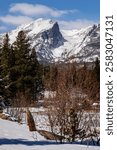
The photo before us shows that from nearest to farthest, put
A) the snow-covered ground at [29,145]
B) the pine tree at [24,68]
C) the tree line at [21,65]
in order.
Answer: the snow-covered ground at [29,145]
the tree line at [21,65]
the pine tree at [24,68]

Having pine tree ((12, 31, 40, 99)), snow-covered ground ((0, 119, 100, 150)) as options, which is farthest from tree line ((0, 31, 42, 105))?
snow-covered ground ((0, 119, 100, 150))

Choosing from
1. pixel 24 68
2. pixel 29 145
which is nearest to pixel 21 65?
pixel 24 68

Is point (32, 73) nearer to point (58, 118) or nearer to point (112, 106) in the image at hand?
point (58, 118)

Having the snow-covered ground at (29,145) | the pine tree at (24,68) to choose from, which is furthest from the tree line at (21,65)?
the snow-covered ground at (29,145)

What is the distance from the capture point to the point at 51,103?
17531mm

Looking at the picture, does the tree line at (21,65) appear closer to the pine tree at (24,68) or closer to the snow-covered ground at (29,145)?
the pine tree at (24,68)

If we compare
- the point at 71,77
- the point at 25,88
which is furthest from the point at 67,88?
the point at 25,88

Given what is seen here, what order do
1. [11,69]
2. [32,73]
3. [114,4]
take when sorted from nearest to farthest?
[114,4] → [11,69] → [32,73]

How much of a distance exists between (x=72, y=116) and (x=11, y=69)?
109 ft

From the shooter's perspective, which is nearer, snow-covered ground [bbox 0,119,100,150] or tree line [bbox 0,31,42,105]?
snow-covered ground [bbox 0,119,100,150]

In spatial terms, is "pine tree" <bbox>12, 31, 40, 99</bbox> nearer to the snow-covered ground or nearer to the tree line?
the tree line

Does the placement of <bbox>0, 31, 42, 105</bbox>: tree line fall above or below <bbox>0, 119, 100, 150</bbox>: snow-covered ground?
above

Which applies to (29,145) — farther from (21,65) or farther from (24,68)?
(21,65)

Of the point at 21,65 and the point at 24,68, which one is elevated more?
the point at 21,65
